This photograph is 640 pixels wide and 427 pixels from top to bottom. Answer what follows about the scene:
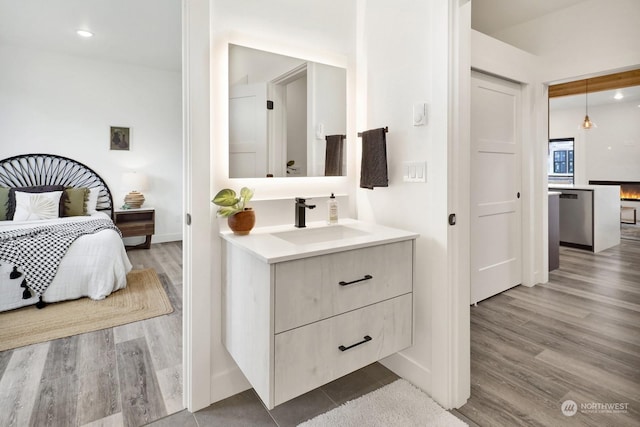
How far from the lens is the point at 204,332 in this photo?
1721 millimetres

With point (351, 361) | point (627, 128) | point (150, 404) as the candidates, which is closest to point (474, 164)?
point (351, 361)

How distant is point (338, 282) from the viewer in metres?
1.45

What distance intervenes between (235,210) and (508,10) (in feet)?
10.9

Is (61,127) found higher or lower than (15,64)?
lower

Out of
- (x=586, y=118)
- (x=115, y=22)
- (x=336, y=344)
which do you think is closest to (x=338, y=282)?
(x=336, y=344)

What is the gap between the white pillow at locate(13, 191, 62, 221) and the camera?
4027 mm

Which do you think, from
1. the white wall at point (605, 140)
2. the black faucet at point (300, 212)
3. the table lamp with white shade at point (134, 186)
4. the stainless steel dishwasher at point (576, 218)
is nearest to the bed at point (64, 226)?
the table lamp with white shade at point (134, 186)

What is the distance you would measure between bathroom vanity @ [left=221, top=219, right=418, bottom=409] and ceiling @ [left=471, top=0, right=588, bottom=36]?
108 inches

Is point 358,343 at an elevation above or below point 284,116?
below

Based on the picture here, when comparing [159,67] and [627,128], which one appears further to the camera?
[627,128]

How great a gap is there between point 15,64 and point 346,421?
5695mm

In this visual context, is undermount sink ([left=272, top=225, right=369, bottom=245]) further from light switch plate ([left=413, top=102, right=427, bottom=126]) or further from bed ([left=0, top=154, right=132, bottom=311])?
bed ([left=0, top=154, right=132, bottom=311])

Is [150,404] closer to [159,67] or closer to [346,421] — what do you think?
[346,421]

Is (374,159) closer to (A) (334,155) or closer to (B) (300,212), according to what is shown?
(A) (334,155)
